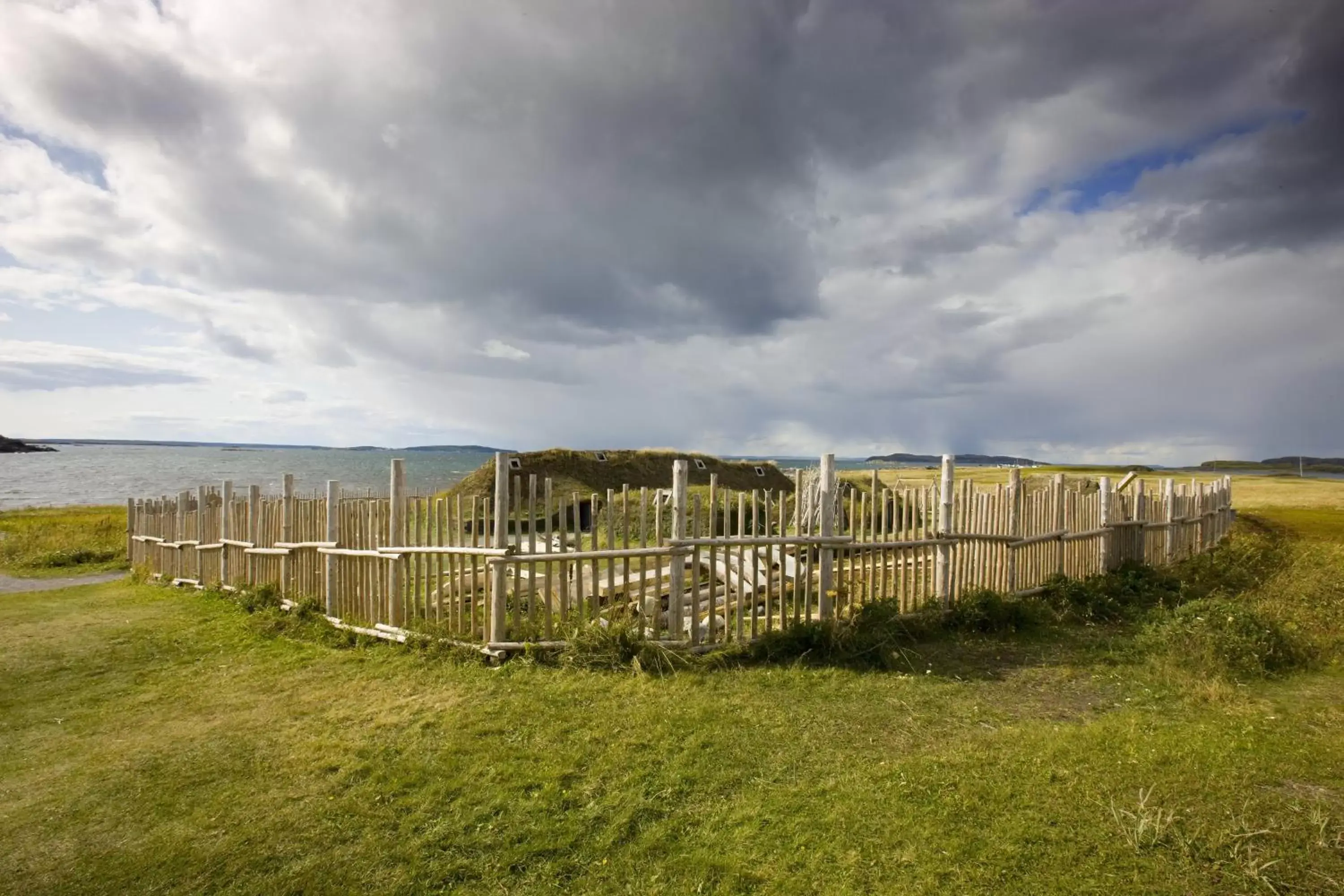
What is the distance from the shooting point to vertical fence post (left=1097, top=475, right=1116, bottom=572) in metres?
12.5

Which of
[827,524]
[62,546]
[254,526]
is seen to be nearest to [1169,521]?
[827,524]

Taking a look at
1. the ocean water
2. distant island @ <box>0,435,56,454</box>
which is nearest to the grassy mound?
the ocean water

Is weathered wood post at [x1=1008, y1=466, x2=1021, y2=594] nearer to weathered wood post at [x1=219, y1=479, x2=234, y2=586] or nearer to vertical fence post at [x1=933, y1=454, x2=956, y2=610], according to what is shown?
vertical fence post at [x1=933, y1=454, x2=956, y2=610]

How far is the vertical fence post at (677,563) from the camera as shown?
7.48 m

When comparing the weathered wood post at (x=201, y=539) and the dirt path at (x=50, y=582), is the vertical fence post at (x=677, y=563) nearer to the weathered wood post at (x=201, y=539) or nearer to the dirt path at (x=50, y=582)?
the weathered wood post at (x=201, y=539)

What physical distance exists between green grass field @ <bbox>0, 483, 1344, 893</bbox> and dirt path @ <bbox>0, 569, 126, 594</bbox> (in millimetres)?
7118

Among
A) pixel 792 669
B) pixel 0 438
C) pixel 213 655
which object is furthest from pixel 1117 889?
pixel 0 438

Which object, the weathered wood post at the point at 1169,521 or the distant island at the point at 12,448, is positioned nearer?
the weathered wood post at the point at 1169,521

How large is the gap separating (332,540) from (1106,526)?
45.0 feet

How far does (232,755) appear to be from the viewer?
521cm

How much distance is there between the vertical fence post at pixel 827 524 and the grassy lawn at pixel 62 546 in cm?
1807

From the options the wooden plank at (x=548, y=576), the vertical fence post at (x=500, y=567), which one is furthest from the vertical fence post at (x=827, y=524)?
the wooden plank at (x=548, y=576)

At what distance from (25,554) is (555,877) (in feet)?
71.0

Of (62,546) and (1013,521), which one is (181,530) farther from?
(1013,521)
